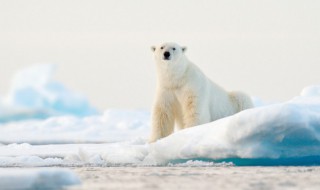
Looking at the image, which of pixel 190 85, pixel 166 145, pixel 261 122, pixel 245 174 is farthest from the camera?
pixel 190 85

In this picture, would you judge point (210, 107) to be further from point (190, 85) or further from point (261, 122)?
point (261, 122)

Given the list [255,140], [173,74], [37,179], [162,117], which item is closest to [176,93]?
[173,74]

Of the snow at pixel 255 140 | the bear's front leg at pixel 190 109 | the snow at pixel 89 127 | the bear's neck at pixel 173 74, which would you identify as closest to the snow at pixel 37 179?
the snow at pixel 255 140

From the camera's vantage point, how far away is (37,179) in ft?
12.6

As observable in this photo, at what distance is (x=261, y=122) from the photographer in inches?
214

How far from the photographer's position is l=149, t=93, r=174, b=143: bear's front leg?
838cm

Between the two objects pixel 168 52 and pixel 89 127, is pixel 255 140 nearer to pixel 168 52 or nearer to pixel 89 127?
pixel 168 52

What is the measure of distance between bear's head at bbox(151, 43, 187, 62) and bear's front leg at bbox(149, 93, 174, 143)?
1.45 feet

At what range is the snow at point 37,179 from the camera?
383cm

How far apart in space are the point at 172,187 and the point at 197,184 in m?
0.24

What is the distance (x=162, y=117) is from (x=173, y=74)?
1.78 feet

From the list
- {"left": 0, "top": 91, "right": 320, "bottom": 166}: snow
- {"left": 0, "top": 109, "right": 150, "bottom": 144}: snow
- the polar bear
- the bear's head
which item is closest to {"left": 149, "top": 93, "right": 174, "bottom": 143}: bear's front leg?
the polar bear

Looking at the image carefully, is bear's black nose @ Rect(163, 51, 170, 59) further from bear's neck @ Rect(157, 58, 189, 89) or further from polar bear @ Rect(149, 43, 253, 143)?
bear's neck @ Rect(157, 58, 189, 89)

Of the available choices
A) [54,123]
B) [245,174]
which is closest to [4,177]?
[245,174]
